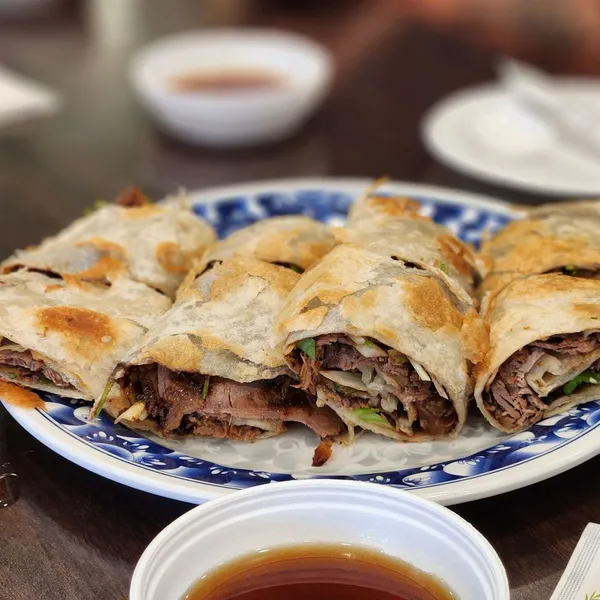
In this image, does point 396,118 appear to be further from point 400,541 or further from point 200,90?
point 400,541

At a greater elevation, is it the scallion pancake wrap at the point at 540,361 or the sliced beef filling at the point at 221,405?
the scallion pancake wrap at the point at 540,361

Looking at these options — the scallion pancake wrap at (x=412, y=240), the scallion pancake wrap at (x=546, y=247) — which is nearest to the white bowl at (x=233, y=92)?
the scallion pancake wrap at (x=412, y=240)

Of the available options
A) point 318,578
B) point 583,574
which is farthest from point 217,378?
point 583,574

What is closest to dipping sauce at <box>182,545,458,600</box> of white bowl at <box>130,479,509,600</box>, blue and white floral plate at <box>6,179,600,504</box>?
white bowl at <box>130,479,509,600</box>

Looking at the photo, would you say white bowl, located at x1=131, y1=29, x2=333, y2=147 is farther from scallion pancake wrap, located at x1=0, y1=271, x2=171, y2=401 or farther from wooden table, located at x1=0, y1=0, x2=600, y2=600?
scallion pancake wrap, located at x1=0, y1=271, x2=171, y2=401

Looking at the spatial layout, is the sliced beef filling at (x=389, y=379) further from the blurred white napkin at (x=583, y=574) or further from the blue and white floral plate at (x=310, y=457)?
the blurred white napkin at (x=583, y=574)

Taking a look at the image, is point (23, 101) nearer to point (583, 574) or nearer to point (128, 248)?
point (128, 248)

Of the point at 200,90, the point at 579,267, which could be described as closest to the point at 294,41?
the point at 200,90
